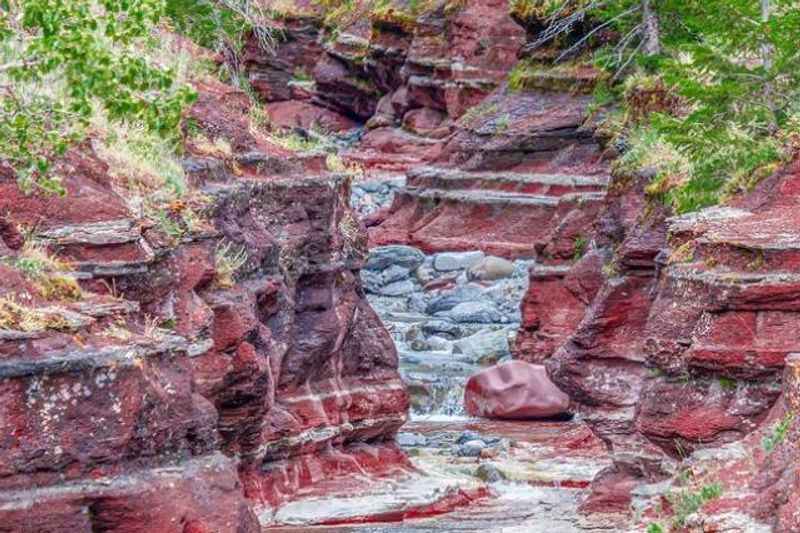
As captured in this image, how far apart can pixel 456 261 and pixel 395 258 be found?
135 centimetres

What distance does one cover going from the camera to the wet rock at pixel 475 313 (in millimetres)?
34594

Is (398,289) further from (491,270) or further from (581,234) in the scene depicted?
(581,234)

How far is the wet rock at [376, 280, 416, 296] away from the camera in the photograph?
38.0 m

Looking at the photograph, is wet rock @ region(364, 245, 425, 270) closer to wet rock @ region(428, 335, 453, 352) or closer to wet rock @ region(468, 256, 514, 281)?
wet rock @ region(468, 256, 514, 281)

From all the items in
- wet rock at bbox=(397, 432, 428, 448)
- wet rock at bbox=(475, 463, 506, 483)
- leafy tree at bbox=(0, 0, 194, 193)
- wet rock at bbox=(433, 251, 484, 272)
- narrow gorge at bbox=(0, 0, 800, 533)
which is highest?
leafy tree at bbox=(0, 0, 194, 193)

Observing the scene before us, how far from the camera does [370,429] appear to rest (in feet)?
70.3

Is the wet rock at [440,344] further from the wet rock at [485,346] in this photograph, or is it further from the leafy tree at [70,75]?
the leafy tree at [70,75]

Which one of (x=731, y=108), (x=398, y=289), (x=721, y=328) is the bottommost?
(x=398, y=289)

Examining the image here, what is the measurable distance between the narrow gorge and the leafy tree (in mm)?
571

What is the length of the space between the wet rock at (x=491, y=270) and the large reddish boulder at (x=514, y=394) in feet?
30.5

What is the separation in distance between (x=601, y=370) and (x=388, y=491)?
2.53 m

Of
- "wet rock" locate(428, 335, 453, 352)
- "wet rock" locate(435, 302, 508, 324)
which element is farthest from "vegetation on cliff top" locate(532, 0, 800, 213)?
"wet rock" locate(435, 302, 508, 324)

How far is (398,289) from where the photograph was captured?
38.1 m

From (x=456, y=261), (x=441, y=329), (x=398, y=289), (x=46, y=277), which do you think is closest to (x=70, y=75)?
(x=46, y=277)
